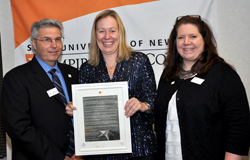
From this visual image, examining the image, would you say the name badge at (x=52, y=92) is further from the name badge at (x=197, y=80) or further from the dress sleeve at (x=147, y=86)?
the name badge at (x=197, y=80)


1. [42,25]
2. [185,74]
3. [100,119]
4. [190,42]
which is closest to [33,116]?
[100,119]

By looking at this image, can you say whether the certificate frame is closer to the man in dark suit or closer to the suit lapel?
the man in dark suit

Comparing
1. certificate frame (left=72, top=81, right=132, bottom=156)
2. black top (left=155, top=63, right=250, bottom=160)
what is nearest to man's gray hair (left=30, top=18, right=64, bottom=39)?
certificate frame (left=72, top=81, right=132, bottom=156)

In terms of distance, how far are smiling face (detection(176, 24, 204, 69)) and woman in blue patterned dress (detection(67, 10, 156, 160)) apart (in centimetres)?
35

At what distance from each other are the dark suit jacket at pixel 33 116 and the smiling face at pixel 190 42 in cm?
124

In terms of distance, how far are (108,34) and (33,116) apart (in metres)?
1.02

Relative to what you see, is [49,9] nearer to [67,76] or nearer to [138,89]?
[67,76]

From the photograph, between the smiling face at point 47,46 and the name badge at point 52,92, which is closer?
the name badge at point 52,92

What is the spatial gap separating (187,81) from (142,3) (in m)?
1.70

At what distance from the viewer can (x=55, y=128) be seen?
90.0 inches

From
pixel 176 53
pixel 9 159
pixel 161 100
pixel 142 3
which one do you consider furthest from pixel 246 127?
pixel 9 159

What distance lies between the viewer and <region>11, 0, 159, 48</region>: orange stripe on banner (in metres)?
3.52

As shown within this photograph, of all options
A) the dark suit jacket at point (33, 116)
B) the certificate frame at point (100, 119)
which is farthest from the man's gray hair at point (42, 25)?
the certificate frame at point (100, 119)

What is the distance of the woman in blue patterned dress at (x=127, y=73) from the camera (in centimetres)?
218
